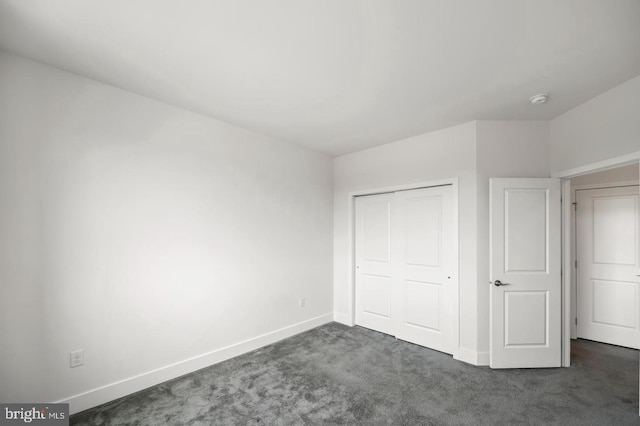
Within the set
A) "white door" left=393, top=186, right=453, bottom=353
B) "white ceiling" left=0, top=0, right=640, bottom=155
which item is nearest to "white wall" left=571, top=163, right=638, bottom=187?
"white ceiling" left=0, top=0, right=640, bottom=155

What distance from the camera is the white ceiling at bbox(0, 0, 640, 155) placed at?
5.26ft

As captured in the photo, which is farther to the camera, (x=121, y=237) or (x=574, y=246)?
(x=574, y=246)

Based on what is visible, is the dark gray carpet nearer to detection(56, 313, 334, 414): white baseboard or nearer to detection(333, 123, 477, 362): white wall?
detection(56, 313, 334, 414): white baseboard

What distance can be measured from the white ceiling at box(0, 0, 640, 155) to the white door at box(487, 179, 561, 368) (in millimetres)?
889

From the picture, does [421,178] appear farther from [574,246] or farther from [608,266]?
[608,266]

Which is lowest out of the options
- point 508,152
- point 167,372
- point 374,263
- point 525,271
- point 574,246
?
point 167,372

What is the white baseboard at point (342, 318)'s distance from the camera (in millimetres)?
4346

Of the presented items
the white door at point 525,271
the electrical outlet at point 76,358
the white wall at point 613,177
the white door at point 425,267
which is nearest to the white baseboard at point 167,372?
the electrical outlet at point 76,358

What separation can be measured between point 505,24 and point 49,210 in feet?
11.1

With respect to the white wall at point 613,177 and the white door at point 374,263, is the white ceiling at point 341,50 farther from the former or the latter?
the white wall at point 613,177

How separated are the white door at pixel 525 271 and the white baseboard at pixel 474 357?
0.09 metres

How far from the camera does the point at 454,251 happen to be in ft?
10.9

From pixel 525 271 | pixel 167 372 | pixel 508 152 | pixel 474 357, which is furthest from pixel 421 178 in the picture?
pixel 167 372

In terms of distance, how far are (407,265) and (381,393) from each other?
170 centimetres
